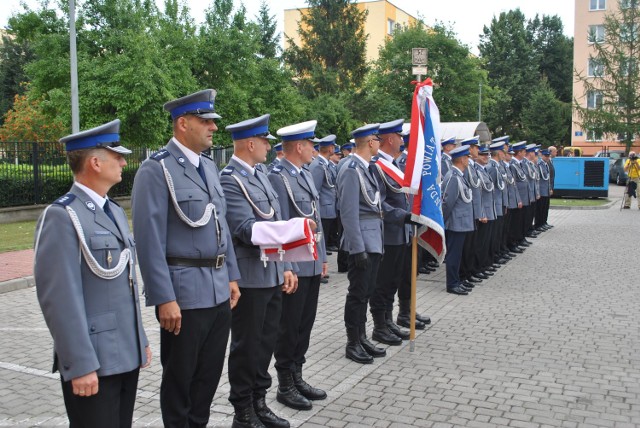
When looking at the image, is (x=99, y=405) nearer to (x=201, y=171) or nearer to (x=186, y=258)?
(x=186, y=258)

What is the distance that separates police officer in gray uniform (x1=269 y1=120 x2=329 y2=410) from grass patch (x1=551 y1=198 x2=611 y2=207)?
66.1 feet

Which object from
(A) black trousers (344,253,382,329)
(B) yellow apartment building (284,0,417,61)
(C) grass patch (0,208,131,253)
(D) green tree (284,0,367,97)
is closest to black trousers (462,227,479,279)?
(A) black trousers (344,253,382,329)

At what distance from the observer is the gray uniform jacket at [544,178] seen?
1594 centimetres

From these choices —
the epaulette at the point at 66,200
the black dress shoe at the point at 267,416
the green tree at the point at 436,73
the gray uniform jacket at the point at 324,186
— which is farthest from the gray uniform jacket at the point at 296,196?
the green tree at the point at 436,73

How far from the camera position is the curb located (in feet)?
31.3

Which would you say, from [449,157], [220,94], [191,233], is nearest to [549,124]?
[220,94]

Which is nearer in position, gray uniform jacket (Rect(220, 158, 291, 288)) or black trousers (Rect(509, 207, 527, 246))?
gray uniform jacket (Rect(220, 158, 291, 288))

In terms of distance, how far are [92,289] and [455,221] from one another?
7147mm

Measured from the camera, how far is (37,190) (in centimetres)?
1833

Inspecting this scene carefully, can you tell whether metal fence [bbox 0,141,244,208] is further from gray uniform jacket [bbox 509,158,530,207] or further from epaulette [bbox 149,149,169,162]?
epaulette [bbox 149,149,169,162]

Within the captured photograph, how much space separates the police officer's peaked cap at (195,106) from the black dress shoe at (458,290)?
6314mm

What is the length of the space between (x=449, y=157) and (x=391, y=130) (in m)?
3.67

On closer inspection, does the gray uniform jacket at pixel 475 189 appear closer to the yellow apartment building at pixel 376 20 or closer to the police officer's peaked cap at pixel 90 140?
the police officer's peaked cap at pixel 90 140

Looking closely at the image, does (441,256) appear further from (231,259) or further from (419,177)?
(231,259)
